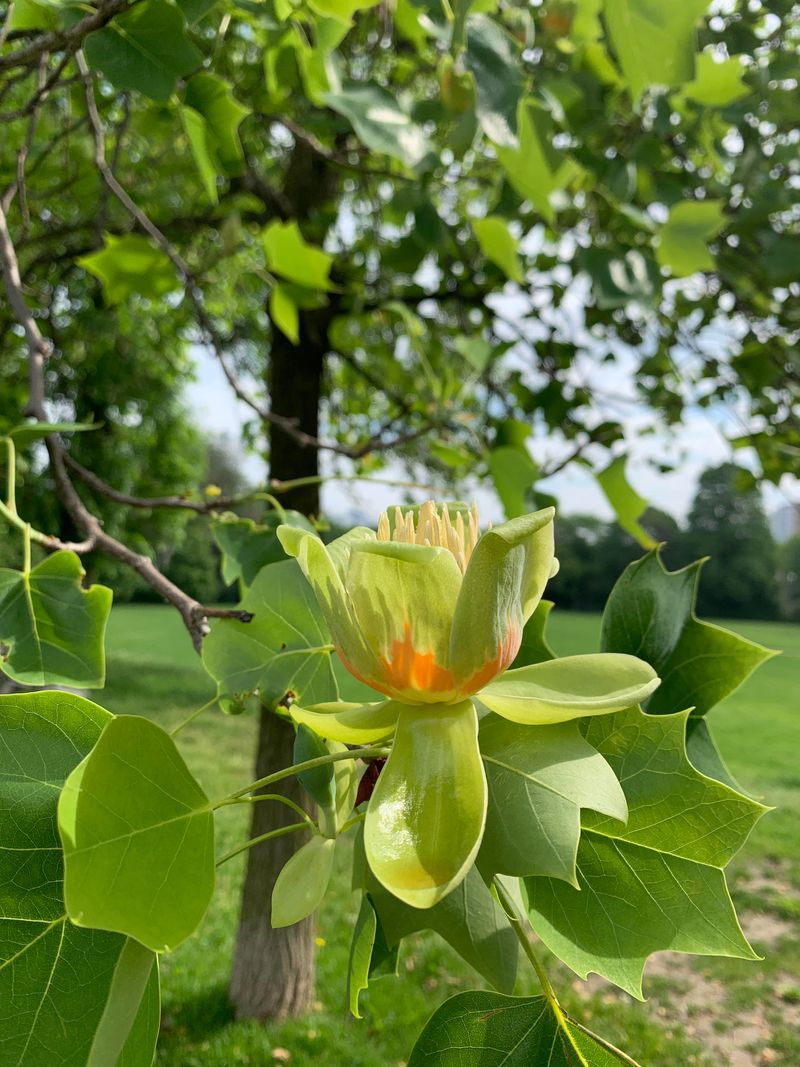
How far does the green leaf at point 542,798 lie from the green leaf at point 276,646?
205 mm

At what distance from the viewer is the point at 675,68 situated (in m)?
→ 0.91

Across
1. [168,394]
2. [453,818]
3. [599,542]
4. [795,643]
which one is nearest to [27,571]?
[453,818]

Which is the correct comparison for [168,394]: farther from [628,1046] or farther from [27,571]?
[27,571]

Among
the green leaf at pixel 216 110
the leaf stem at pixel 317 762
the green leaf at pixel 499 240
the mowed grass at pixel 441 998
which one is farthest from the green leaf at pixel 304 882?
the mowed grass at pixel 441 998

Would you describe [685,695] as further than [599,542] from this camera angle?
No

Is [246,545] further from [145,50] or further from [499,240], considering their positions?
[499,240]

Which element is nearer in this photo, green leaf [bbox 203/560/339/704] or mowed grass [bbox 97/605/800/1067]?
green leaf [bbox 203/560/339/704]

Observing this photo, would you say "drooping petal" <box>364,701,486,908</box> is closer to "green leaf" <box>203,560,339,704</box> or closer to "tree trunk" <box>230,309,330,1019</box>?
"green leaf" <box>203,560,339,704</box>

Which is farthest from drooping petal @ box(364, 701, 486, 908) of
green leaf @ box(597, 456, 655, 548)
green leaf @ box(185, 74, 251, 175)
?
green leaf @ box(185, 74, 251, 175)

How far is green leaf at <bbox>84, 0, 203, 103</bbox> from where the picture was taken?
2.79ft

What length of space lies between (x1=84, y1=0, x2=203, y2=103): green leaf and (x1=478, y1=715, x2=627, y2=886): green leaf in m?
0.80

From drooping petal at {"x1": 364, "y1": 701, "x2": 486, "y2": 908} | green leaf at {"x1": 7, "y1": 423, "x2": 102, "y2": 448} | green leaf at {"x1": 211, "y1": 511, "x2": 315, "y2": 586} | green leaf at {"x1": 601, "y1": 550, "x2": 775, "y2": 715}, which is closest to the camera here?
drooping petal at {"x1": 364, "y1": 701, "x2": 486, "y2": 908}

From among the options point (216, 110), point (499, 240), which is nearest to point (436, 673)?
point (216, 110)

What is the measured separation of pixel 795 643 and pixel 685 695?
23534 millimetres
